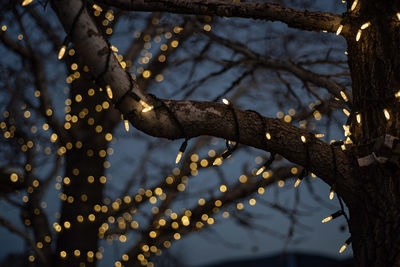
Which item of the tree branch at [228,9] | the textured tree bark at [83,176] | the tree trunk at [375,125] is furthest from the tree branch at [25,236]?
the tree trunk at [375,125]

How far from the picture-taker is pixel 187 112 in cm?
164

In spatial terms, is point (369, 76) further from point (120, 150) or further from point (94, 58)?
point (120, 150)

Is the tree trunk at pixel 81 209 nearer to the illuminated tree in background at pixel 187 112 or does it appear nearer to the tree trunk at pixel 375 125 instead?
the illuminated tree in background at pixel 187 112

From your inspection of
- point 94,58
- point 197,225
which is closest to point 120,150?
point 197,225

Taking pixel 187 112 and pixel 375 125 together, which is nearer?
pixel 187 112

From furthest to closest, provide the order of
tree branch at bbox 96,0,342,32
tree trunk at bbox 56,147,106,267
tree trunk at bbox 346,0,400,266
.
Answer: tree trunk at bbox 56,147,106,267, tree branch at bbox 96,0,342,32, tree trunk at bbox 346,0,400,266

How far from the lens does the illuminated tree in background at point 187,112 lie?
5.34 ft

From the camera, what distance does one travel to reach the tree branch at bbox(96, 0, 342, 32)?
69.1 inches

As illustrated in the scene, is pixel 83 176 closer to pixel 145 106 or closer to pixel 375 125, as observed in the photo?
pixel 145 106

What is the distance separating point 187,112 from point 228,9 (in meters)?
0.55

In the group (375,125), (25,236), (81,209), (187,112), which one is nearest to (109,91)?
(187,112)

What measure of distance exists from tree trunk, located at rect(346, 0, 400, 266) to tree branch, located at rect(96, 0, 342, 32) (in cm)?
26

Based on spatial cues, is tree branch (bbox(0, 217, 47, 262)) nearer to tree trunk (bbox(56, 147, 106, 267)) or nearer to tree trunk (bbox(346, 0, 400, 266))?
tree trunk (bbox(56, 147, 106, 267))

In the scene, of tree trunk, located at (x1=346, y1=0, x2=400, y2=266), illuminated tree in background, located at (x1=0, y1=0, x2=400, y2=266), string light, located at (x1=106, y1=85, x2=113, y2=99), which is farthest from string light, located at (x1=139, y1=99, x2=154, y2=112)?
tree trunk, located at (x1=346, y1=0, x2=400, y2=266)
